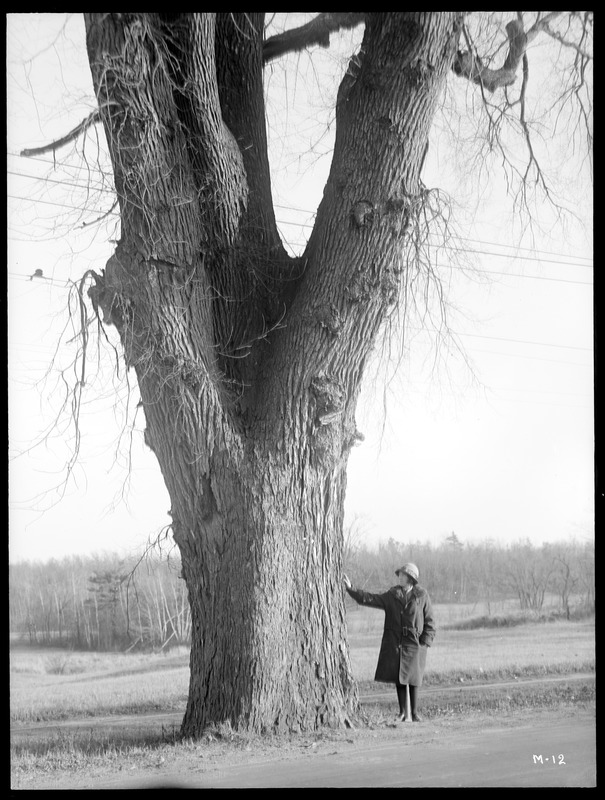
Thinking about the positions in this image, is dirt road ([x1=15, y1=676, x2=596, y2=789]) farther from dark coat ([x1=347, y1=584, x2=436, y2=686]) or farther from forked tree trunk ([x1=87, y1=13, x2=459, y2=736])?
dark coat ([x1=347, y1=584, x2=436, y2=686])

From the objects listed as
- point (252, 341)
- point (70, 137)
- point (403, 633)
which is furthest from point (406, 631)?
point (70, 137)

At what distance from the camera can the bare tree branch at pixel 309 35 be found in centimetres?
589

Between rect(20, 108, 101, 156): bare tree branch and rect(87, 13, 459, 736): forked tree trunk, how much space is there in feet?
0.82

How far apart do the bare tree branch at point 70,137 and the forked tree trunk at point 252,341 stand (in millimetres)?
249

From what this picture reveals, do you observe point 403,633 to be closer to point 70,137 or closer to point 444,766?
point 444,766

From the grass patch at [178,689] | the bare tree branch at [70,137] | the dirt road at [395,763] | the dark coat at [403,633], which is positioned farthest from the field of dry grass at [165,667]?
the bare tree branch at [70,137]

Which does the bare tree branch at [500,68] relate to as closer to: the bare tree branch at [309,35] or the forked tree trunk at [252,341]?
the forked tree trunk at [252,341]

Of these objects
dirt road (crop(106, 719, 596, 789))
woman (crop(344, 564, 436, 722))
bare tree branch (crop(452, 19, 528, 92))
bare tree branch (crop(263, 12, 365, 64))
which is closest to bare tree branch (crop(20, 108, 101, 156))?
bare tree branch (crop(263, 12, 365, 64))

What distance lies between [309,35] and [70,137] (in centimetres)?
196

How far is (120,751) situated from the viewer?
5.48 metres

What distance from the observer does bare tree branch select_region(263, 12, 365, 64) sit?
589 centimetres

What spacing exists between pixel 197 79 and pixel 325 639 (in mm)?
3901

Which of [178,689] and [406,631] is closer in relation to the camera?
[406,631]

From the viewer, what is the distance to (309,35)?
6.12 meters
